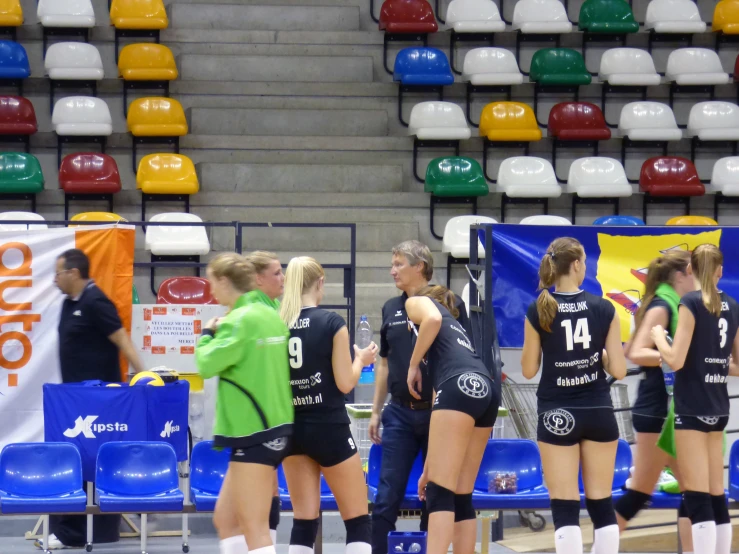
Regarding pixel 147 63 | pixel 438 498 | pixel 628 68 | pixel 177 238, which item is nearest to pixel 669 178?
pixel 628 68

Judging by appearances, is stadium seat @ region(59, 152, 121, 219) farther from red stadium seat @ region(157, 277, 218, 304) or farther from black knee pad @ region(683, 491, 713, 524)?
black knee pad @ region(683, 491, 713, 524)

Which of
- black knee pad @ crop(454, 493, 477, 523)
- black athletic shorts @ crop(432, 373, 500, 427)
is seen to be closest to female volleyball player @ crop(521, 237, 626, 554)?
black athletic shorts @ crop(432, 373, 500, 427)

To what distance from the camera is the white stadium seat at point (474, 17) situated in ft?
39.2

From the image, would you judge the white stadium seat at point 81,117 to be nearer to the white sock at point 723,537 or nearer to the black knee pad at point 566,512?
the black knee pad at point 566,512

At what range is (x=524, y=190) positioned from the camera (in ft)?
35.3

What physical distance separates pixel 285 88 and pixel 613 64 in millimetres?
3775

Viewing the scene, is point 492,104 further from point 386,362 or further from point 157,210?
point 386,362

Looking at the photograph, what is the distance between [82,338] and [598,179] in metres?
6.52

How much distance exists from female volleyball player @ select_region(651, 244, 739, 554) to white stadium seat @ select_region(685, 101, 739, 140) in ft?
23.3

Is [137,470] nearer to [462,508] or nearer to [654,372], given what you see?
[462,508]

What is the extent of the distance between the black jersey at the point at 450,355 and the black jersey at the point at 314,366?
0.57m

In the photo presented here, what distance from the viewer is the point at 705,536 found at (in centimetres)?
488

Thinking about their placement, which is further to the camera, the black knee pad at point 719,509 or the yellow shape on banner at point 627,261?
the yellow shape on banner at point 627,261

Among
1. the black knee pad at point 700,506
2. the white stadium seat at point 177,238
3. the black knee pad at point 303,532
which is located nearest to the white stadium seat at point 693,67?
the white stadium seat at point 177,238
